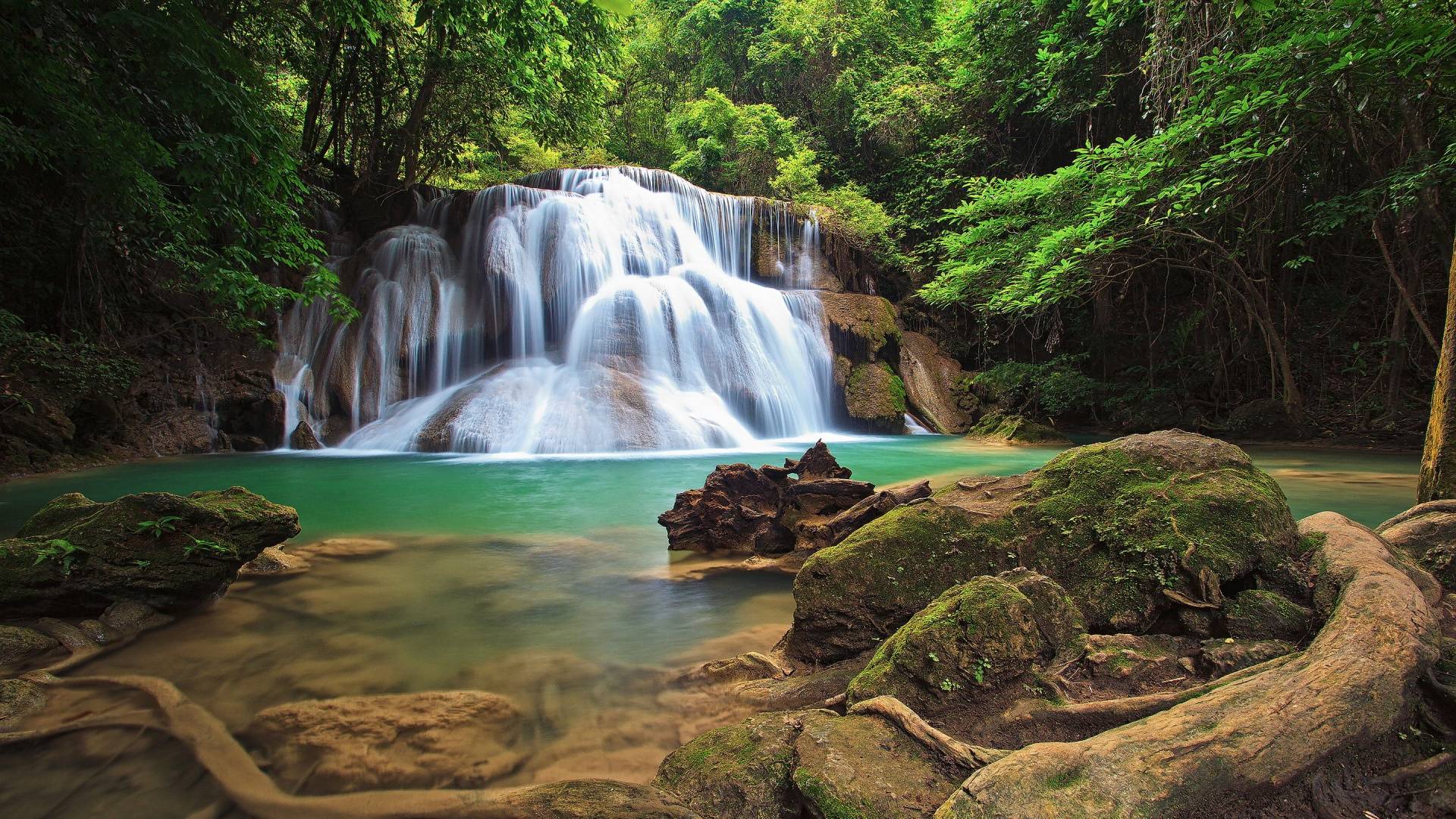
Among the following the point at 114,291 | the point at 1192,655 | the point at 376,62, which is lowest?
the point at 1192,655

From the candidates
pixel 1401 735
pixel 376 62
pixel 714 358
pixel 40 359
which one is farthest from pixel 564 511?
pixel 376 62

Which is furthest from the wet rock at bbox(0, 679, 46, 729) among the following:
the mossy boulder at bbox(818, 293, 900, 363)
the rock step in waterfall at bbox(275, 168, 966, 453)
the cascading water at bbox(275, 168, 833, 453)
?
the mossy boulder at bbox(818, 293, 900, 363)

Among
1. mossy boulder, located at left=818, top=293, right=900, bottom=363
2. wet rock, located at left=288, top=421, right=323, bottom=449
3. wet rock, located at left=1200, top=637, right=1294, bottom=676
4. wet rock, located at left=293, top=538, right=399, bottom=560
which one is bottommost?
wet rock, located at left=293, top=538, right=399, bottom=560

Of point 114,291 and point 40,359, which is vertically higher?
point 114,291

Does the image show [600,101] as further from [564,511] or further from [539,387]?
[564,511]

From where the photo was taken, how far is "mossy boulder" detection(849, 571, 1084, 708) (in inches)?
78.1

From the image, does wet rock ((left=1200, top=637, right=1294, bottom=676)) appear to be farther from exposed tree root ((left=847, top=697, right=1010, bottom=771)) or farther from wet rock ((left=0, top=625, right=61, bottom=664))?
wet rock ((left=0, top=625, right=61, bottom=664))

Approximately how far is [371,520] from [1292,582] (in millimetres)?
6553

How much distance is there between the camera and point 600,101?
18.3 m

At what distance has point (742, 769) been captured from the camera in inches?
71.8

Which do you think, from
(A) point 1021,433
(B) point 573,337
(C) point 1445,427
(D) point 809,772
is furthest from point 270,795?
(A) point 1021,433

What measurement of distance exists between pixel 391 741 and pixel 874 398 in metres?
14.4

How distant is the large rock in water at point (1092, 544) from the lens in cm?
244

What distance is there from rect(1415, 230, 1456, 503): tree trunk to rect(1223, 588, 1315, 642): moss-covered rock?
7.56 feet
